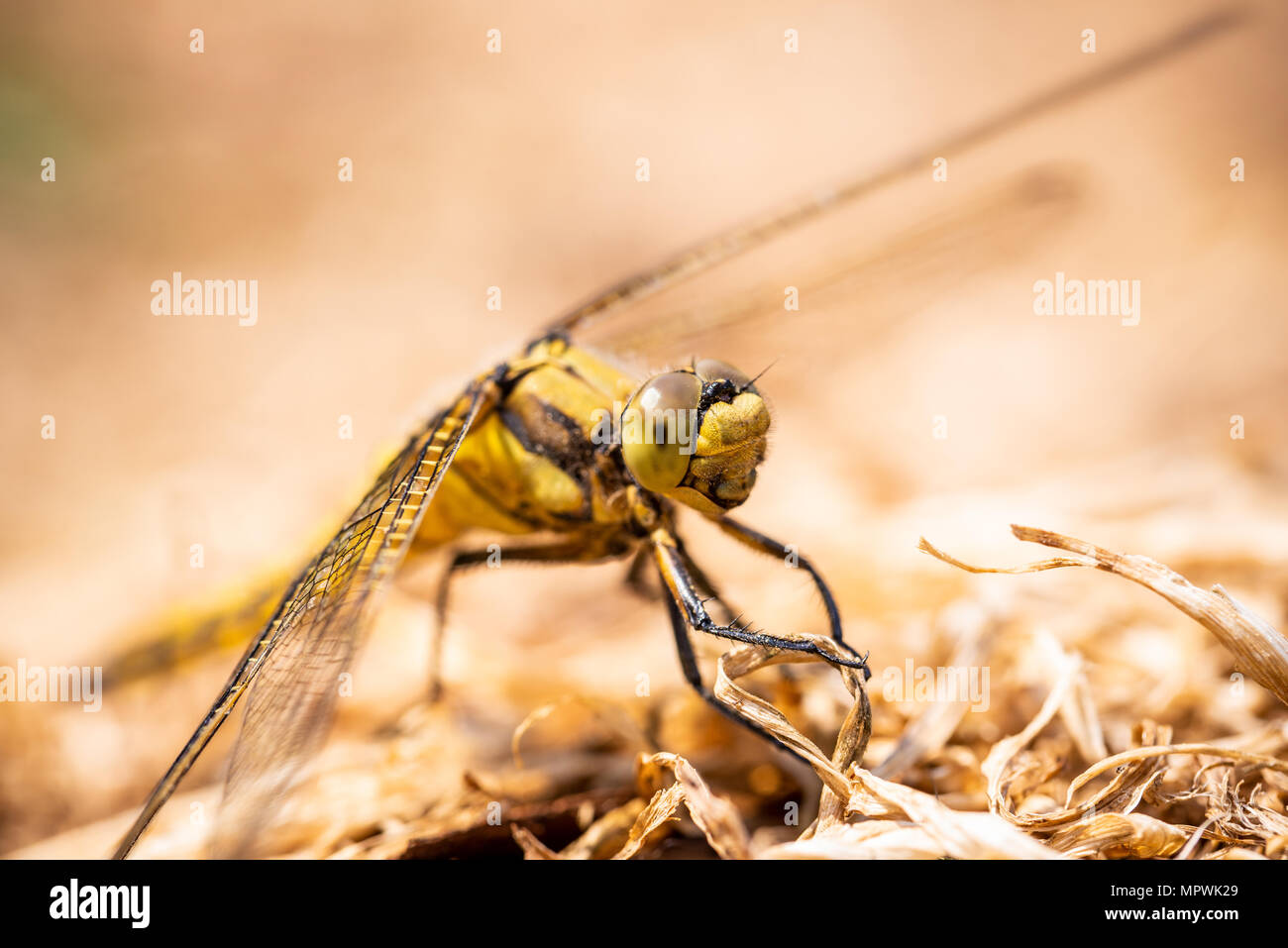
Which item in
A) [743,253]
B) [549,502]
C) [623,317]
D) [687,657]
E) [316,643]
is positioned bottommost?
[687,657]

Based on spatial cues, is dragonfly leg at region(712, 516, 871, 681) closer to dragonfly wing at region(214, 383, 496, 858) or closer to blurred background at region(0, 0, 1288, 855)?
blurred background at region(0, 0, 1288, 855)

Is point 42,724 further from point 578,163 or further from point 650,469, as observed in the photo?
point 578,163

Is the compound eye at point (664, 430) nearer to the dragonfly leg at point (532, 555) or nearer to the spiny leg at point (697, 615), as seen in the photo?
the spiny leg at point (697, 615)

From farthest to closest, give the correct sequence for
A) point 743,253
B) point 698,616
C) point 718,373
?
1. point 743,253
2. point 718,373
3. point 698,616

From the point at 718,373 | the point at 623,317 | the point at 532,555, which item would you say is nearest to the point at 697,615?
the point at 718,373

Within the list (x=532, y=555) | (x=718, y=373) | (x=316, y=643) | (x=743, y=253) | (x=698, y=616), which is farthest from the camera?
(x=743, y=253)

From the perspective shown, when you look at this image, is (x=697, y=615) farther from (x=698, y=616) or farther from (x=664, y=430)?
(x=664, y=430)

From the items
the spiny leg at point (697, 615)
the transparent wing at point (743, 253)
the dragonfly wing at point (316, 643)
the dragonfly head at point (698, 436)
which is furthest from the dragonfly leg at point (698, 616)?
the transparent wing at point (743, 253)
